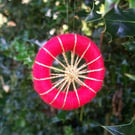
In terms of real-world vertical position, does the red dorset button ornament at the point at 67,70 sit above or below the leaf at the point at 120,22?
below

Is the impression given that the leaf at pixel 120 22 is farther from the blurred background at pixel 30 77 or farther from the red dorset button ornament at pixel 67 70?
the blurred background at pixel 30 77

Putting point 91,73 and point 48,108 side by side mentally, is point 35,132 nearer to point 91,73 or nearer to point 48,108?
point 48,108

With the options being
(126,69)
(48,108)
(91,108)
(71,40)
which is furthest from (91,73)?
(48,108)

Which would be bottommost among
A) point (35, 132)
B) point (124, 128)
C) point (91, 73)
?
point (35, 132)

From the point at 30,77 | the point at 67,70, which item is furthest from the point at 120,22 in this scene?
the point at 30,77

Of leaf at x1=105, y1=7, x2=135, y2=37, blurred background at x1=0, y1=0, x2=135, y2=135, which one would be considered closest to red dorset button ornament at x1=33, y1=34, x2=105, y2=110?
leaf at x1=105, y1=7, x2=135, y2=37

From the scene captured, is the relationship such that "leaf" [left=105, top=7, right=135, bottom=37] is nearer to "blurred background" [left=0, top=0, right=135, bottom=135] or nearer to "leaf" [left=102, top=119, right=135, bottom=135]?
"leaf" [left=102, top=119, right=135, bottom=135]

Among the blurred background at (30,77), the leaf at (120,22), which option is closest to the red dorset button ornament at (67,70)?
the leaf at (120,22)
